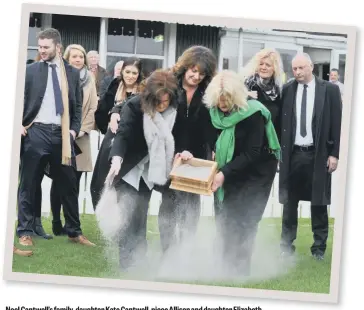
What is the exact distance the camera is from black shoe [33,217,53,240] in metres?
5.17

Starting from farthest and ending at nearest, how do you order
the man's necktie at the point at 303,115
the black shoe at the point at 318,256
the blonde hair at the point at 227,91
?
the black shoe at the point at 318,256 < the man's necktie at the point at 303,115 < the blonde hair at the point at 227,91

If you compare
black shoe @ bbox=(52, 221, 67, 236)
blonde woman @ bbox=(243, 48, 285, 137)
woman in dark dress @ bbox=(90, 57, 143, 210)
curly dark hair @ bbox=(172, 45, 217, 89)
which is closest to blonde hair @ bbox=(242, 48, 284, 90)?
blonde woman @ bbox=(243, 48, 285, 137)

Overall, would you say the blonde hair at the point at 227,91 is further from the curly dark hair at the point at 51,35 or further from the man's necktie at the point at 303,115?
the curly dark hair at the point at 51,35

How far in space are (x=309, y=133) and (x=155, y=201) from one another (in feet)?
3.59

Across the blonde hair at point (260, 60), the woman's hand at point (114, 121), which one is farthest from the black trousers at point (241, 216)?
the woman's hand at point (114, 121)

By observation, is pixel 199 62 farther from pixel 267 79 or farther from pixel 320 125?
pixel 320 125

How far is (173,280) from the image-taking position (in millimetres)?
5074

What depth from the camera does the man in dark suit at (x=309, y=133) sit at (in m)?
5.01

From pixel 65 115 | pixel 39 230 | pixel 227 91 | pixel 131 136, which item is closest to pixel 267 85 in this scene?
pixel 227 91

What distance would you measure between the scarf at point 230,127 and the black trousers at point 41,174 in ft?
3.19

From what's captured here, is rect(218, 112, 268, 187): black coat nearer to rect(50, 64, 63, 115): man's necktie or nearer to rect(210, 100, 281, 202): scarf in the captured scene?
rect(210, 100, 281, 202): scarf

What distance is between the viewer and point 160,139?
4.97 metres

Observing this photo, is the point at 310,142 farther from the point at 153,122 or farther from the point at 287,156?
the point at 153,122

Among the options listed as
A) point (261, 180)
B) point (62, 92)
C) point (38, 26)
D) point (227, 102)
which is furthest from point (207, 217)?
point (38, 26)
